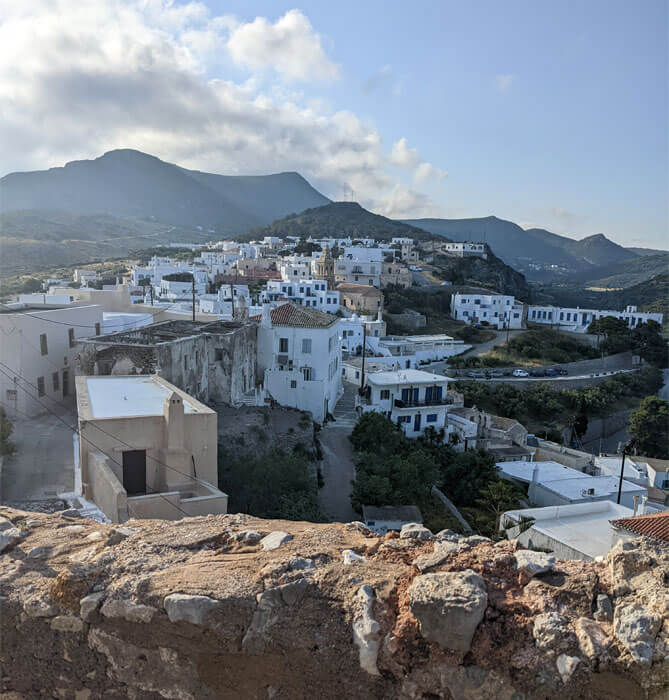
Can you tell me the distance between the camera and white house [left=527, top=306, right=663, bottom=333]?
59809mm

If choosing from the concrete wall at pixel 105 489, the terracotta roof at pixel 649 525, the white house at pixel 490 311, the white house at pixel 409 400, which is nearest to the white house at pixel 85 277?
the white house at pixel 409 400

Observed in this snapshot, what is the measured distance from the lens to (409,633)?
3.37 metres

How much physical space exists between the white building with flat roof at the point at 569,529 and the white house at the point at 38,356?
47.4ft

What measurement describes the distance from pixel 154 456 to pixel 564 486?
59.5 feet

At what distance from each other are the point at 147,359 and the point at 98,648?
43.6ft

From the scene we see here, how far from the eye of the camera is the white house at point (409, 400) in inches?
1081

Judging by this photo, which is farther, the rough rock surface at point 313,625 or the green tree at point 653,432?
the green tree at point 653,432

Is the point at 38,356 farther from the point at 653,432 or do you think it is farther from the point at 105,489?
the point at 653,432

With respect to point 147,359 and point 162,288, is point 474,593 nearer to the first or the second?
point 147,359

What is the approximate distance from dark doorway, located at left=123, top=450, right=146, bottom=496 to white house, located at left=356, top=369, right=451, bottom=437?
54.5ft

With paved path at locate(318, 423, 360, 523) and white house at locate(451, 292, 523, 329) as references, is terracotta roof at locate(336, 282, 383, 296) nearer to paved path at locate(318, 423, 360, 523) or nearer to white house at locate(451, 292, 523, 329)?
white house at locate(451, 292, 523, 329)

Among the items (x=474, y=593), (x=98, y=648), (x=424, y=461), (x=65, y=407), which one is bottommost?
(x=424, y=461)

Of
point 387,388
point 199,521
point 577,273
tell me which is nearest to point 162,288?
point 387,388

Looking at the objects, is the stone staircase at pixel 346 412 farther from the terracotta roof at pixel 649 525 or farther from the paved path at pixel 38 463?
the terracotta roof at pixel 649 525
